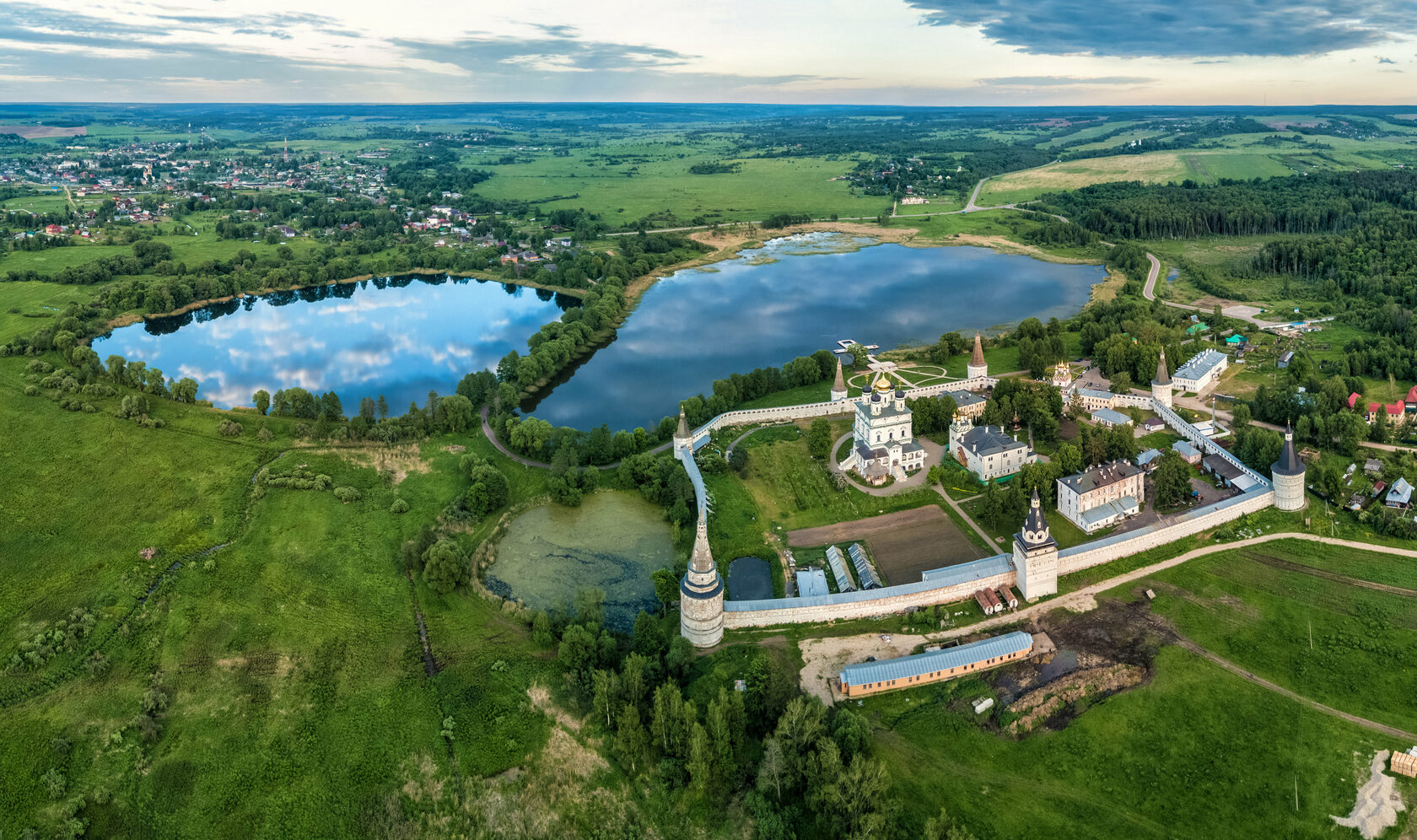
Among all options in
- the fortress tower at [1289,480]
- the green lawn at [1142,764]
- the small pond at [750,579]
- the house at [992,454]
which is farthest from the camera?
the house at [992,454]

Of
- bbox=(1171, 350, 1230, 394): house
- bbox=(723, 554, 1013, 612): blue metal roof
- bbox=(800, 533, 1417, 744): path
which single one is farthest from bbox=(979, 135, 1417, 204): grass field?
bbox=(723, 554, 1013, 612): blue metal roof

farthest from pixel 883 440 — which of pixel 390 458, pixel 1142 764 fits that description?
pixel 390 458

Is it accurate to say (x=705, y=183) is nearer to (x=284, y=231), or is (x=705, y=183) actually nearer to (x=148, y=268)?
(x=284, y=231)

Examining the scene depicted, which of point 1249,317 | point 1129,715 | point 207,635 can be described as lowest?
point 207,635

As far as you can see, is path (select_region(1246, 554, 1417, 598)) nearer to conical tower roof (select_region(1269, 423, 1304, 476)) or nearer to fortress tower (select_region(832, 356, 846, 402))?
conical tower roof (select_region(1269, 423, 1304, 476))

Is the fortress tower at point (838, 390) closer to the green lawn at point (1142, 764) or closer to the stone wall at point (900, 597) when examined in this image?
the stone wall at point (900, 597)

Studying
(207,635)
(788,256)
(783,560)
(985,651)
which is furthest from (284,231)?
(985,651)

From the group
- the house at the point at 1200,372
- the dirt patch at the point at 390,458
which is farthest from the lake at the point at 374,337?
the house at the point at 1200,372
